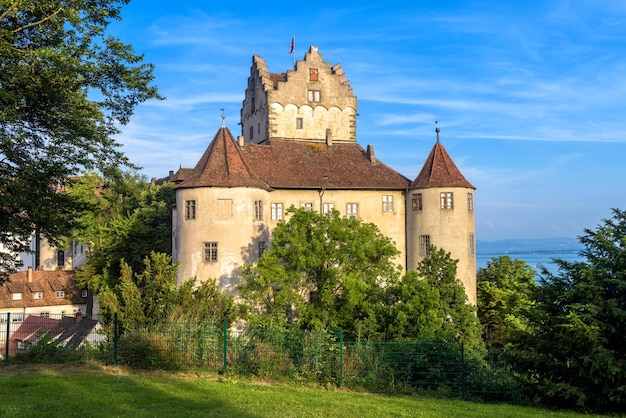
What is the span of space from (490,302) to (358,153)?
1267 centimetres

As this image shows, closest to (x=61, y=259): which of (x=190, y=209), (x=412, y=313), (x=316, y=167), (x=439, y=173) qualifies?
(x=190, y=209)

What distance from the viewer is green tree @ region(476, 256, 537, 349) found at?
39.2 m

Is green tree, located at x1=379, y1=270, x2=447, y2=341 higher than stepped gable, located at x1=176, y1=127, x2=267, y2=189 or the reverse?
the reverse

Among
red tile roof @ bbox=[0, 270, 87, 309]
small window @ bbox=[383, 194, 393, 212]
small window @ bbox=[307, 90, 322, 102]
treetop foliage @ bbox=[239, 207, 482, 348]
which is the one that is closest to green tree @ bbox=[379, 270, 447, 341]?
treetop foliage @ bbox=[239, 207, 482, 348]

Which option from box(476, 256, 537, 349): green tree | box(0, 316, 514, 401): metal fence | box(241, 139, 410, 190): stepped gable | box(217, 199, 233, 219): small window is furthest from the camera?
box(476, 256, 537, 349): green tree

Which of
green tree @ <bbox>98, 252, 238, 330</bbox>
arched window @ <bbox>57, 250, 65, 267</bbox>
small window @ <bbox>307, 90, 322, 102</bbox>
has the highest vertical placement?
small window @ <bbox>307, 90, 322, 102</bbox>

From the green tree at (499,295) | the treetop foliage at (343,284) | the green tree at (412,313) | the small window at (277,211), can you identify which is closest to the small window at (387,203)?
the treetop foliage at (343,284)

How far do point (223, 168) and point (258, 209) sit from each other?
286 cm

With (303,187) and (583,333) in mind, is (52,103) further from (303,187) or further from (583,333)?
(303,187)

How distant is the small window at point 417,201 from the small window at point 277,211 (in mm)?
7777

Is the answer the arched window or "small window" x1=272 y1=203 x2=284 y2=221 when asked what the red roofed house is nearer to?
the arched window

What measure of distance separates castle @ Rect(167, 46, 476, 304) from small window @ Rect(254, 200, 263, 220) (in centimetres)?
5

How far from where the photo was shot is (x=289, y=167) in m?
38.9

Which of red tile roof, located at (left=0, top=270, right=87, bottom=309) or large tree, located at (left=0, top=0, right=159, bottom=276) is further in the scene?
red tile roof, located at (left=0, top=270, right=87, bottom=309)
